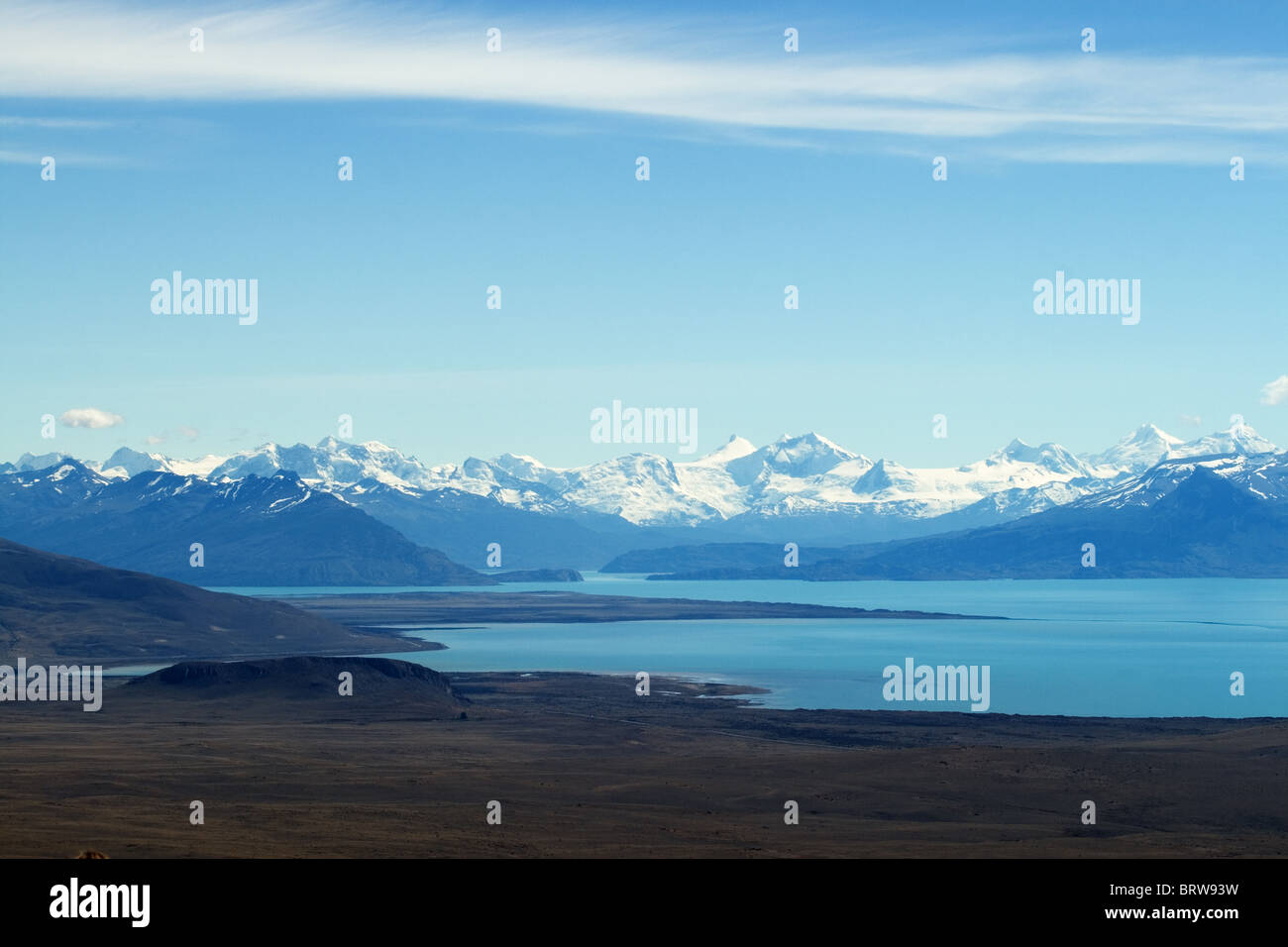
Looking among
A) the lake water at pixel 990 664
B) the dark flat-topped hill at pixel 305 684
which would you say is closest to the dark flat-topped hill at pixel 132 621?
the lake water at pixel 990 664

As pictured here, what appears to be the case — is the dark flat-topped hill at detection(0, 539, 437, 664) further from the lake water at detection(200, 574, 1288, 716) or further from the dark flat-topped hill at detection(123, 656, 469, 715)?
the dark flat-topped hill at detection(123, 656, 469, 715)

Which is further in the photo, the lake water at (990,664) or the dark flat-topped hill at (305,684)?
the lake water at (990,664)

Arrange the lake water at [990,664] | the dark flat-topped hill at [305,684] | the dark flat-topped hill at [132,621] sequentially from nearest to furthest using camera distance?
the dark flat-topped hill at [305,684], the lake water at [990,664], the dark flat-topped hill at [132,621]

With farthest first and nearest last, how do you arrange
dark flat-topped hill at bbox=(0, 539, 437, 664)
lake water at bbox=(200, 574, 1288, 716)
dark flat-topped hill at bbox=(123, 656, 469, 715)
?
dark flat-topped hill at bbox=(0, 539, 437, 664) < lake water at bbox=(200, 574, 1288, 716) < dark flat-topped hill at bbox=(123, 656, 469, 715)

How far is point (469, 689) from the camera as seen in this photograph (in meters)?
120

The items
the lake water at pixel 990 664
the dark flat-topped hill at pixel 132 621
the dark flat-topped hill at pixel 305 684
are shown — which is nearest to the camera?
the dark flat-topped hill at pixel 305 684

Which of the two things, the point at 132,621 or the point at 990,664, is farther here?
the point at 132,621

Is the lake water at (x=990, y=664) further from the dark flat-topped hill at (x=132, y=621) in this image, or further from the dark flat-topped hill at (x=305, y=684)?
the dark flat-topped hill at (x=305, y=684)

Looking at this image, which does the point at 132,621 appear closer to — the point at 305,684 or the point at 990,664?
the point at 305,684

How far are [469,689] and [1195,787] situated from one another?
73.2 meters

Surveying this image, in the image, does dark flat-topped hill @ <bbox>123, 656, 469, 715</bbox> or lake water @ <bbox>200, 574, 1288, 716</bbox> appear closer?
dark flat-topped hill @ <bbox>123, 656, 469, 715</bbox>

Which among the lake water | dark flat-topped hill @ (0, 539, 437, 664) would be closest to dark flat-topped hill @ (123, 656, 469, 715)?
the lake water

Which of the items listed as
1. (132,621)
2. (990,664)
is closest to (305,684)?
(132,621)
